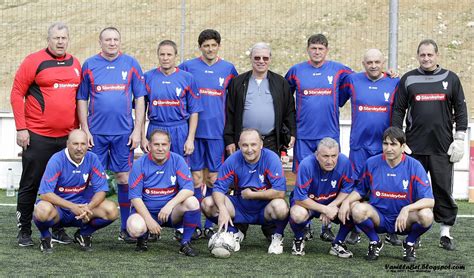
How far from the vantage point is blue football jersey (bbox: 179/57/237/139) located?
7.38m

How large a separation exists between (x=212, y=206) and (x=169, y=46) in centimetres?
137

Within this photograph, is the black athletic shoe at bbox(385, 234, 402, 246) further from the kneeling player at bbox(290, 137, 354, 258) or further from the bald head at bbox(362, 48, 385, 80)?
the bald head at bbox(362, 48, 385, 80)

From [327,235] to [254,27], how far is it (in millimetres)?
12534

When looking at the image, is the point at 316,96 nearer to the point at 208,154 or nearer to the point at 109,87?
the point at 208,154

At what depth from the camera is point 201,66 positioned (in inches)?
292

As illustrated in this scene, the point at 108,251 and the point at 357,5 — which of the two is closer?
the point at 108,251

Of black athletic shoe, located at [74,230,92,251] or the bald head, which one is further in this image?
the bald head

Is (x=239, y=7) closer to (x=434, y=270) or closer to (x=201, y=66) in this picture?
(x=201, y=66)

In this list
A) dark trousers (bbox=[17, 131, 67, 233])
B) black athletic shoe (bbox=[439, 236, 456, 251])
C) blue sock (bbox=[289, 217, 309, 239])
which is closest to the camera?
blue sock (bbox=[289, 217, 309, 239])

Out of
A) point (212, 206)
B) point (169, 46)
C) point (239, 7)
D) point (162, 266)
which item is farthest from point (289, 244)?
point (239, 7)

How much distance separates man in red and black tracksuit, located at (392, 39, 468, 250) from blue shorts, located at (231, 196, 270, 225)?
128 cm

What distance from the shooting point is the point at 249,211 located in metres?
6.80

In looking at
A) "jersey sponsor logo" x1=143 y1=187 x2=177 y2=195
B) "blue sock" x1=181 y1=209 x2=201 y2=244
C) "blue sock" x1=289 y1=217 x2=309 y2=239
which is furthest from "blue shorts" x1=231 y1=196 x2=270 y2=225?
"jersey sponsor logo" x1=143 y1=187 x2=177 y2=195

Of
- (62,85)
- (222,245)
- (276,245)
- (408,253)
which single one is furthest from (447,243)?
(62,85)
